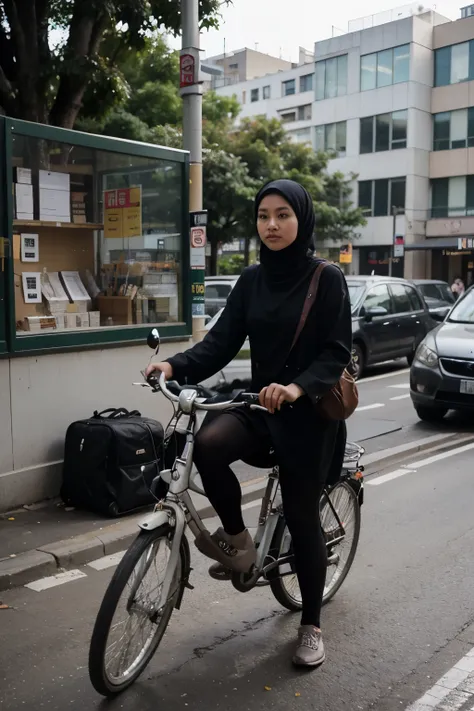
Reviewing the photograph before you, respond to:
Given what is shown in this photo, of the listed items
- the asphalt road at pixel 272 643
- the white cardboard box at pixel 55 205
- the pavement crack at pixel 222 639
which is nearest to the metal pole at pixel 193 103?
the white cardboard box at pixel 55 205

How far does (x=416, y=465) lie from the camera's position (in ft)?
25.1

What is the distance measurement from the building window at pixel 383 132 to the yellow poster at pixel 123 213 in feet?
122

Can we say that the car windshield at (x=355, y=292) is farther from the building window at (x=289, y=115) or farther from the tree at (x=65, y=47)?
the building window at (x=289, y=115)

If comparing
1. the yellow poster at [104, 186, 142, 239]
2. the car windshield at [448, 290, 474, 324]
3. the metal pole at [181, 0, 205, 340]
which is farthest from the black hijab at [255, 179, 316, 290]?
the car windshield at [448, 290, 474, 324]

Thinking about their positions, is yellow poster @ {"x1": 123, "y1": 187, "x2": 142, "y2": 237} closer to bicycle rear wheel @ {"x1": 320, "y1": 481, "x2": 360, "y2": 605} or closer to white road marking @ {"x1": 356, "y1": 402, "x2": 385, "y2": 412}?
bicycle rear wheel @ {"x1": 320, "y1": 481, "x2": 360, "y2": 605}

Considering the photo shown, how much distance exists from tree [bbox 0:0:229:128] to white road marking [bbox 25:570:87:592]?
8130 millimetres

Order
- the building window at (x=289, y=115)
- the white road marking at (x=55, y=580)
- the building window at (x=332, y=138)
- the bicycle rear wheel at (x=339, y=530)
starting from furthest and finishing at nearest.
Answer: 1. the building window at (x=289, y=115)
2. the building window at (x=332, y=138)
3. the white road marking at (x=55, y=580)
4. the bicycle rear wheel at (x=339, y=530)

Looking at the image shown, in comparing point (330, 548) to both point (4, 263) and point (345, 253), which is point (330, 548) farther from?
point (345, 253)

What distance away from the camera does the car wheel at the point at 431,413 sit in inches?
380

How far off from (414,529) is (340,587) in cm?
132

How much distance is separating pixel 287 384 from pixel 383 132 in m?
41.8

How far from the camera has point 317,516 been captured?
11.6 feet

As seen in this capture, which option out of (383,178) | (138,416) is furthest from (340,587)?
(383,178)

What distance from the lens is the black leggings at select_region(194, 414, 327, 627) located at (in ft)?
10.8
